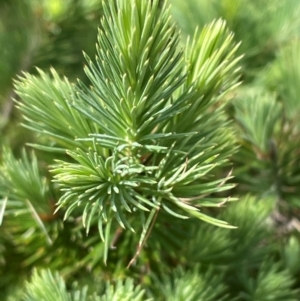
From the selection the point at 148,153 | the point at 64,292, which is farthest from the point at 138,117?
the point at 64,292

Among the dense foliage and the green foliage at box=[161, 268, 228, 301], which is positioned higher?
the dense foliage

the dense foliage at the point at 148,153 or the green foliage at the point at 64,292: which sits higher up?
the dense foliage at the point at 148,153

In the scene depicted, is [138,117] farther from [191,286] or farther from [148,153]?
[191,286]

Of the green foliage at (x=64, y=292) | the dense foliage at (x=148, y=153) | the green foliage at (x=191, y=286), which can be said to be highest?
the dense foliage at (x=148, y=153)

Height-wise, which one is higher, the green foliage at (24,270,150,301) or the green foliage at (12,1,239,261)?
the green foliage at (12,1,239,261)

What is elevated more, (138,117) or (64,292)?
(138,117)

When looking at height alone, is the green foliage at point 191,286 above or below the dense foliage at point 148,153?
below

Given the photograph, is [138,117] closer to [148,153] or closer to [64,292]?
[148,153]

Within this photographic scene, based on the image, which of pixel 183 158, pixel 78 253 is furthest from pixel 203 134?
pixel 78 253

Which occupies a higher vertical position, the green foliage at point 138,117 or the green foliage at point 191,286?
the green foliage at point 138,117

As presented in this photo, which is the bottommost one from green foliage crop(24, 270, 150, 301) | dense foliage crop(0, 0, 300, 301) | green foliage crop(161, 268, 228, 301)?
green foliage crop(161, 268, 228, 301)

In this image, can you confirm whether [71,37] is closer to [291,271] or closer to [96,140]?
[96,140]

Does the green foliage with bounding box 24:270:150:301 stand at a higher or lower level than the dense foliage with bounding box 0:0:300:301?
lower
